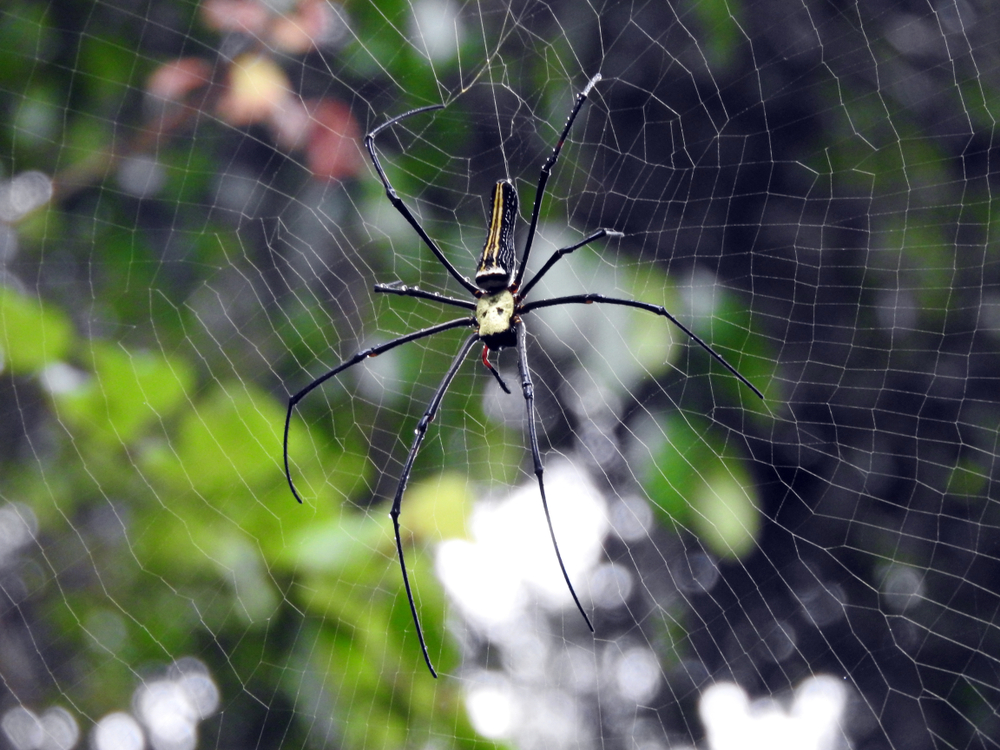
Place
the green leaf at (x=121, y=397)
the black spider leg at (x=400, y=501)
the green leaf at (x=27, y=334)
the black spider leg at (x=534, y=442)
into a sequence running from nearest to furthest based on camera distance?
the black spider leg at (x=534, y=442), the black spider leg at (x=400, y=501), the green leaf at (x=121, y=397), the green leaf at (x=27, y=334)

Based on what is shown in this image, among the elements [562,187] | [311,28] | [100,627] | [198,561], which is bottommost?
[100,627]

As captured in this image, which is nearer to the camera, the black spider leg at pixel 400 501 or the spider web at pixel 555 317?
the black spider leg at pixel 400 501

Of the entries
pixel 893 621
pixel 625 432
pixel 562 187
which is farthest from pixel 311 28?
pixel 893 621

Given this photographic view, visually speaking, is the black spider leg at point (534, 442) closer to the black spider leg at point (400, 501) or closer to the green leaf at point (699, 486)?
the black spider leg at point (400, 501)

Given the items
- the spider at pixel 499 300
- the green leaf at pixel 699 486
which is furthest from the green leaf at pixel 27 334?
the green leaf at pixel 699 486

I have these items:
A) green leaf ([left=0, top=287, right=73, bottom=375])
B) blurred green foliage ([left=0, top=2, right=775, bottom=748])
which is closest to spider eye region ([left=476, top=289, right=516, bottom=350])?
blurred green foliage ([left=0, top=2, right=775, bottom=748])

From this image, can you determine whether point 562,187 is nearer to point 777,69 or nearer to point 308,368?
point 777,69

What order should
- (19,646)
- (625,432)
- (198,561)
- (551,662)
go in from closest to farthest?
(198,561)
(19,646)
(625,432)
(551,662)
